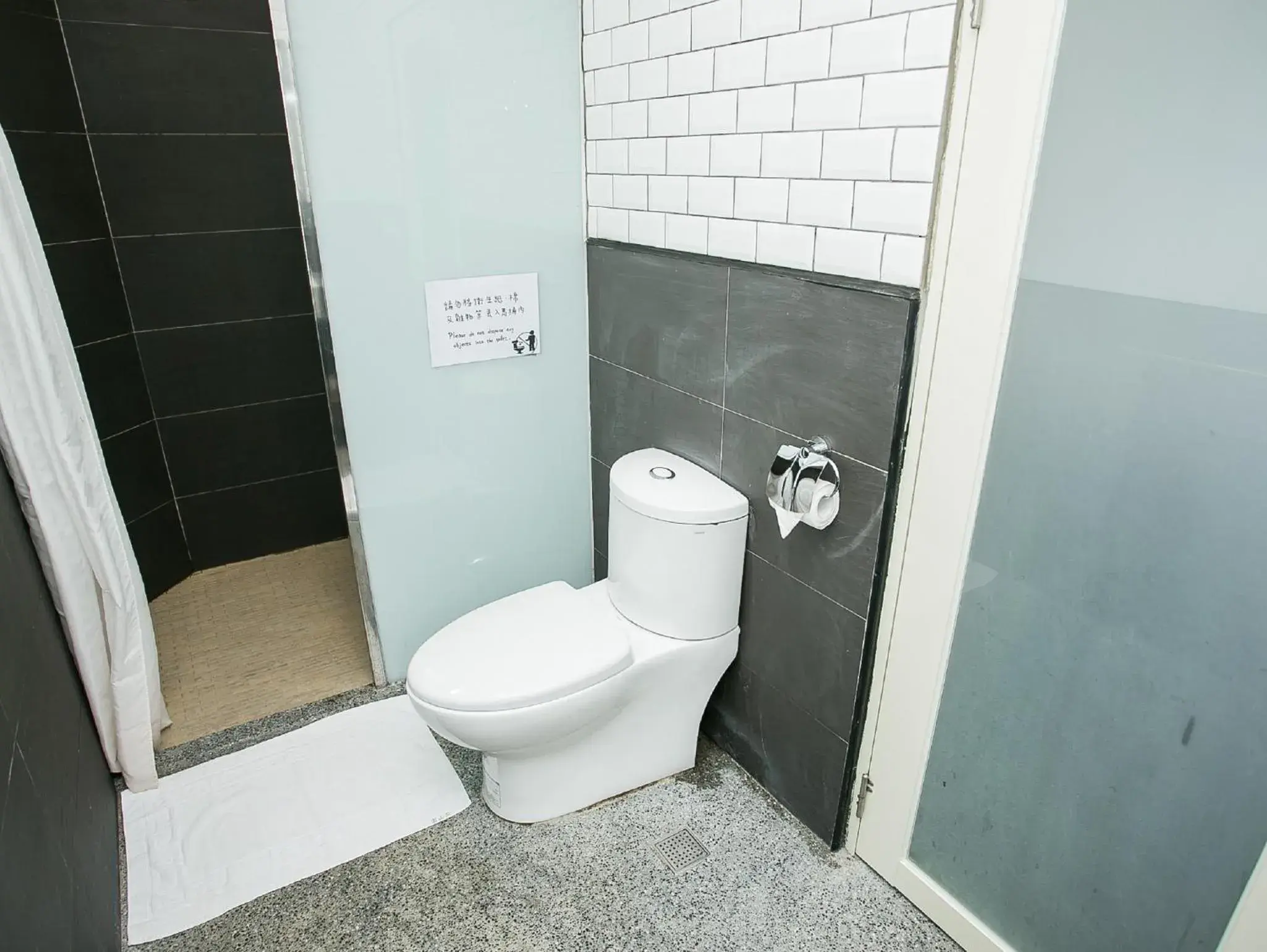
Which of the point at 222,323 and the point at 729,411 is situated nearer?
the point at 729,411

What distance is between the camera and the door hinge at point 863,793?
1.60 m

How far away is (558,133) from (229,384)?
4.85 ft

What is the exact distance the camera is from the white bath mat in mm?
1615

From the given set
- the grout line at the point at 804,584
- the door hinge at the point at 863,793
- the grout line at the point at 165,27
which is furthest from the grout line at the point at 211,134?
the door hinge at the point at 863,793

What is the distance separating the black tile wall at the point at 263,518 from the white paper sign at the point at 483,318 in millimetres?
1220

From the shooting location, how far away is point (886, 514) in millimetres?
1382

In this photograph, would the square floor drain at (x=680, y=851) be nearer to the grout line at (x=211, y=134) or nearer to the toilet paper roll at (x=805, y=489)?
the toilet paper roll at (x=805, y=489)

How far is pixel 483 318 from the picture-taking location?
6.57ft

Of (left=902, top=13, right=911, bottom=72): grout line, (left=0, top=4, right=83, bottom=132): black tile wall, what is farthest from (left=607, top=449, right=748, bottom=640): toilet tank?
(left=0, top=4, right=83, bottom=132): black tile wall

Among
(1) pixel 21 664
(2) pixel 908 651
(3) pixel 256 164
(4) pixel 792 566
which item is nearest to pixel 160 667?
(1) pixel 21 664

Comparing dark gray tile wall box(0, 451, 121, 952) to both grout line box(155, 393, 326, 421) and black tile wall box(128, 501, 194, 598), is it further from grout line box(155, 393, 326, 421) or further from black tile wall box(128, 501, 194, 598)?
grout line box(155, 393, 326, 421)

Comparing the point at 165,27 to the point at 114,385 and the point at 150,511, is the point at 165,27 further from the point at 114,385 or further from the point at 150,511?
the point at 150,511

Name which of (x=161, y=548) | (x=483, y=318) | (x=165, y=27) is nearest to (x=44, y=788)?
(x=483, y=318)

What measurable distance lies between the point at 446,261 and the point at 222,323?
3.67ft
